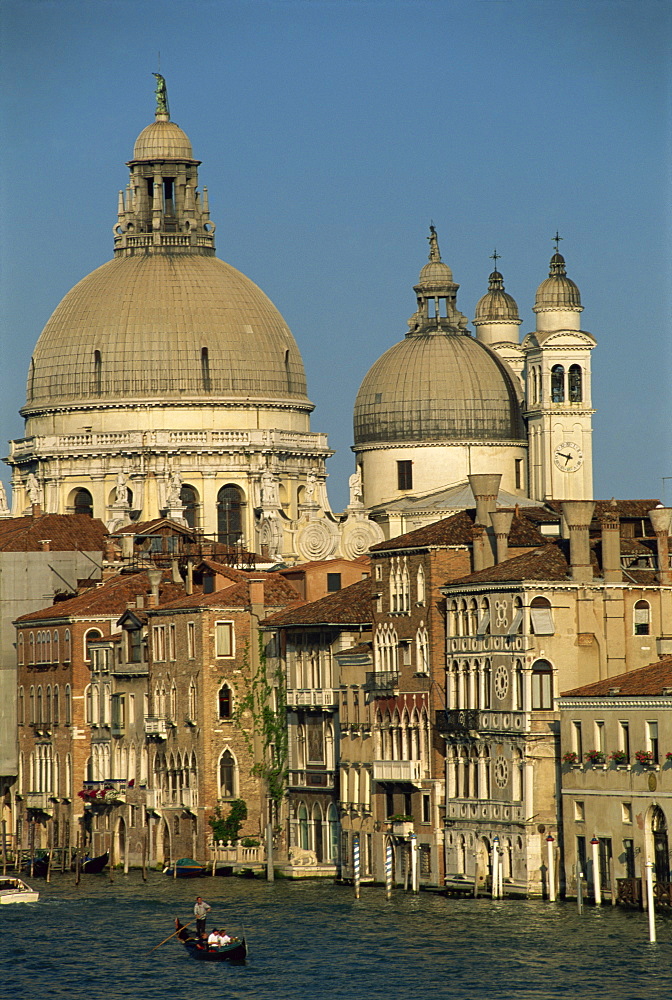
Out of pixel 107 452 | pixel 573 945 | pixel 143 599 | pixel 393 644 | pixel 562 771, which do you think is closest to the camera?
pixel 573 945

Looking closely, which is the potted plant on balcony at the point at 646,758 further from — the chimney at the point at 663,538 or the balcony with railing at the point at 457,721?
the chimney at the point at 663,538

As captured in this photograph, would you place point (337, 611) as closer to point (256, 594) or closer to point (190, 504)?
point (256, 594)

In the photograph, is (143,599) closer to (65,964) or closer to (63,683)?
(63,683)

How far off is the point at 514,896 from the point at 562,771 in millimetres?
3311

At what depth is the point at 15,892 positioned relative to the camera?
90.6 m

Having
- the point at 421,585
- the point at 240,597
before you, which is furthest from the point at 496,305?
the point at 421,585

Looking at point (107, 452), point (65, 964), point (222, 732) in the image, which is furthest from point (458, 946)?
point (107, 452)

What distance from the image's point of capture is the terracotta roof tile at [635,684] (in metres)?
77.8

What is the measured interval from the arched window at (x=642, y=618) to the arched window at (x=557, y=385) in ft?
163

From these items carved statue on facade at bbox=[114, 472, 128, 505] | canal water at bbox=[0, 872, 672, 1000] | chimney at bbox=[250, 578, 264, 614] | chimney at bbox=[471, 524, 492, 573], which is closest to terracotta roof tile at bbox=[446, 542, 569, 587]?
chimney at bbox=[471, 524, 492, 573]

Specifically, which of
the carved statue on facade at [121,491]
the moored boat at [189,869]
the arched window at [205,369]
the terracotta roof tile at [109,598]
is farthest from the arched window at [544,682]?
the arched window at [205,369]

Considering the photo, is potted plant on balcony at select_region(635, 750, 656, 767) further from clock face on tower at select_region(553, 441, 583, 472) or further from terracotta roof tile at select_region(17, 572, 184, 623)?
clock face on tower at select_region(553, 441, 583, 472)

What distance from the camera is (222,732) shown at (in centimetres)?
9612

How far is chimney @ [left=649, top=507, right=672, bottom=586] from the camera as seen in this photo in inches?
3329
